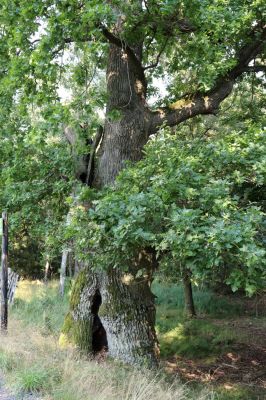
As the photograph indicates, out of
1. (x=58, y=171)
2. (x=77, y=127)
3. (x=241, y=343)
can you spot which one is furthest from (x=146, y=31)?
(x=241, y=343)

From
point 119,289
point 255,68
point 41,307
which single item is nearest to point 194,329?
point 41,307

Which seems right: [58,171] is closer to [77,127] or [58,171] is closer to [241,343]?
[77,127]

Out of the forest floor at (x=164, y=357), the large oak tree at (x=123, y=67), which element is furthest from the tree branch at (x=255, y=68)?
the forest floor at (x=164, y=357)

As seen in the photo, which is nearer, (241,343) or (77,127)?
(77,127)

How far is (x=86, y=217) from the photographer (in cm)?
609

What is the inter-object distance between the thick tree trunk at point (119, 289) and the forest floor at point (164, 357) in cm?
52

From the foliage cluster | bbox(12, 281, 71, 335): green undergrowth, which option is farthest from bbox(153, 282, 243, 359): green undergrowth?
the foliage cluster

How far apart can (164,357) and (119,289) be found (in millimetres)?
3833

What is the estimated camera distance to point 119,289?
8.14 meters

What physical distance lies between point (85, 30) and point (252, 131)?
3.04 meters

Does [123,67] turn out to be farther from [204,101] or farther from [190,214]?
[190,214]

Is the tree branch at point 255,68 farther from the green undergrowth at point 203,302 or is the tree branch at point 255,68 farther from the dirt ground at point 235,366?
the green undergrowth at point 203,302

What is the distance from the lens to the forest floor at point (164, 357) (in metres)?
4.70

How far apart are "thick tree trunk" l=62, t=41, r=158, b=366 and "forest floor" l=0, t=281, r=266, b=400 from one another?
1.71 ft
